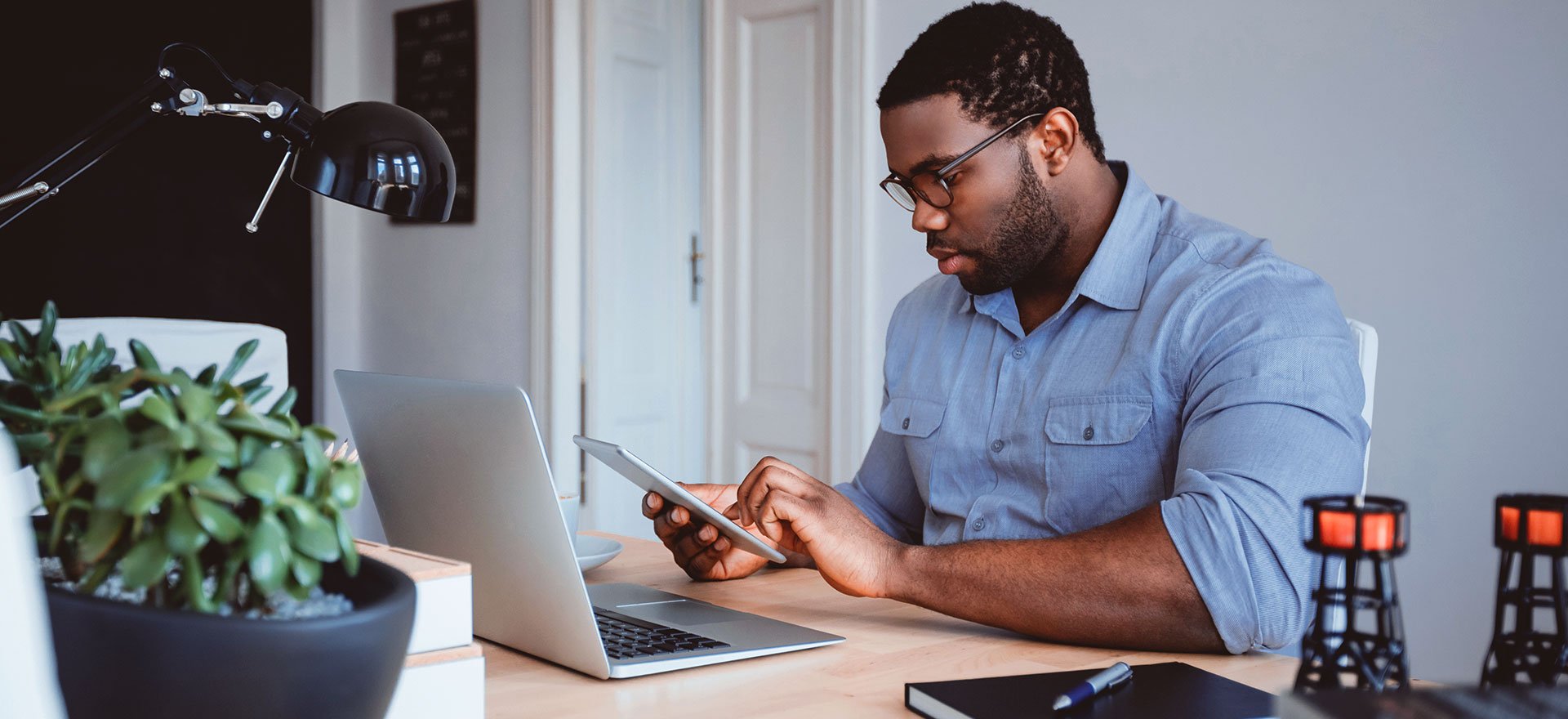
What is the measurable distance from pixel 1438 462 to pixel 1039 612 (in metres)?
1.52

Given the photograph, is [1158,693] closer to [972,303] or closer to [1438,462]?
[972,303]

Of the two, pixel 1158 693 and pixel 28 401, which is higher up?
pixel 28 401

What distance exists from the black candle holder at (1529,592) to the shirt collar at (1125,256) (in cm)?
80

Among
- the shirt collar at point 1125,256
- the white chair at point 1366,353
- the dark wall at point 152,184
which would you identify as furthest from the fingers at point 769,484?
the dark wall at point 152,184

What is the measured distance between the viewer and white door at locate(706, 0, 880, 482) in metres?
3.29

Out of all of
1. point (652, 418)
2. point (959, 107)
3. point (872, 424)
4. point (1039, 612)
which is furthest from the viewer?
point (652, 418)

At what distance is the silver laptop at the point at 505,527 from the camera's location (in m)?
0.93

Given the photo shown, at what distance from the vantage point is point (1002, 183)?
1.55 metres

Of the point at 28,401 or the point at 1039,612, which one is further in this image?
the point at 1039,612

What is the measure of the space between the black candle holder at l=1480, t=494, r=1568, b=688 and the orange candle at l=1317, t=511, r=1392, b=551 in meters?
0.12

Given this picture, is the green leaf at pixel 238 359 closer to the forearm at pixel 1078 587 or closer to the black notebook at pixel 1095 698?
the black notebook at pixel 1095 698

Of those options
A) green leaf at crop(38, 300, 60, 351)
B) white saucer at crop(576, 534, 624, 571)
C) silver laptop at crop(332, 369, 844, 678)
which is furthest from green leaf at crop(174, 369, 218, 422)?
white saucer at crop(576, 534, 624, 571)

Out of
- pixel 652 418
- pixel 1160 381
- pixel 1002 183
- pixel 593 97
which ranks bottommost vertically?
pixel 652 418

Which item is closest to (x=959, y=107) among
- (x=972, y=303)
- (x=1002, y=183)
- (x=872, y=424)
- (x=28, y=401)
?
(x=1002, y=183)
